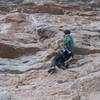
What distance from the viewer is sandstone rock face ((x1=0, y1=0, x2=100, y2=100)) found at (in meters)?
12.2

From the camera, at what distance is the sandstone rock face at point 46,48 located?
12203 millimetres

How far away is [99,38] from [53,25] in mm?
2619

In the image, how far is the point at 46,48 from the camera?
54.4ft

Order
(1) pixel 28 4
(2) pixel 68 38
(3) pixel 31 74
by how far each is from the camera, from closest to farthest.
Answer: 1. (3) pixel 31 74
2. (2) pixel 68 38
3. (1) pixel 28 4

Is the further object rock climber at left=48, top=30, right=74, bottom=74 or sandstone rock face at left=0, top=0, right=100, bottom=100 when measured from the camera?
rock climber at left=48, top=30, right=74, bottom=74

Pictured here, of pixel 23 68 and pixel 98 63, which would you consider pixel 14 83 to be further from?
pixel 98 63

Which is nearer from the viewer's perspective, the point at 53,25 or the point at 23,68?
the point at 23,68

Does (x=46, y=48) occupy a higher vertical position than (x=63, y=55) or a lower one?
lower

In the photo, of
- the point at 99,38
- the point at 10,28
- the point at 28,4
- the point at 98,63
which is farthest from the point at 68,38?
the point at 28,4

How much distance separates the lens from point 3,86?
1316 centimetres

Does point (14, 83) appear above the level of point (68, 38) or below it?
below

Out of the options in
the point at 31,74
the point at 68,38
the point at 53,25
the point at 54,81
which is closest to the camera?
the point at 54,81

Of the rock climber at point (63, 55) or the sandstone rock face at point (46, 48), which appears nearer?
the sandstone rock face at point (46, 48)

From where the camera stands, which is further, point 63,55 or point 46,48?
point 46,48
